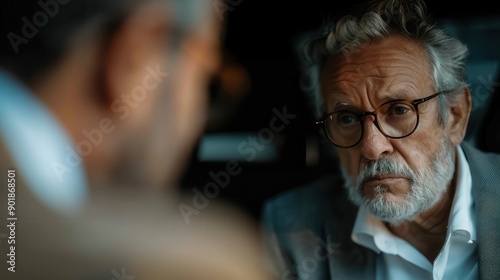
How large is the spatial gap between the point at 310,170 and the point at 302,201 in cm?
10

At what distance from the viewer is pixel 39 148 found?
1.72m

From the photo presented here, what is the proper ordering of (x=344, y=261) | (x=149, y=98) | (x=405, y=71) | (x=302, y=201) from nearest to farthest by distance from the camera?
(x=405, y=71), (x=344, y=261), (x=302, y=201), (x=149, y=98)

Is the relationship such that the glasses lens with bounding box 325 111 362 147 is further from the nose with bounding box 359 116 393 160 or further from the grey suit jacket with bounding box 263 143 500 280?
the grey suit jacket with bounding box 263 143 500 280

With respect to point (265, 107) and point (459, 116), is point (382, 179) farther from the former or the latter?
point (265, 107)

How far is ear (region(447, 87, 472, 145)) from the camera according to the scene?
142cm

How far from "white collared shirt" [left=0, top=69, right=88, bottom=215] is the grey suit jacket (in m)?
0.63

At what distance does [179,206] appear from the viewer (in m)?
1.65

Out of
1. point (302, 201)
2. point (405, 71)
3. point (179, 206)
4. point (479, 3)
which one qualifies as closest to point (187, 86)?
point (179, 206)

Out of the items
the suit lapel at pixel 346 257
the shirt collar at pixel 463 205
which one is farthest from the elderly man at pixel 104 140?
the shirt collar at pixel 463 205

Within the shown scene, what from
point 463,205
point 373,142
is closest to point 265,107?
point 373,142

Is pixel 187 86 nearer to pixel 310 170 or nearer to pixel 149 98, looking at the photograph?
pixel 149 98

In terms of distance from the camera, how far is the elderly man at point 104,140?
166 centimetres

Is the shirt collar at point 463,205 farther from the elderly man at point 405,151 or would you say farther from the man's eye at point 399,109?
the man's eye at point 399,109

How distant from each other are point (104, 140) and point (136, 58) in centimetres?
28
